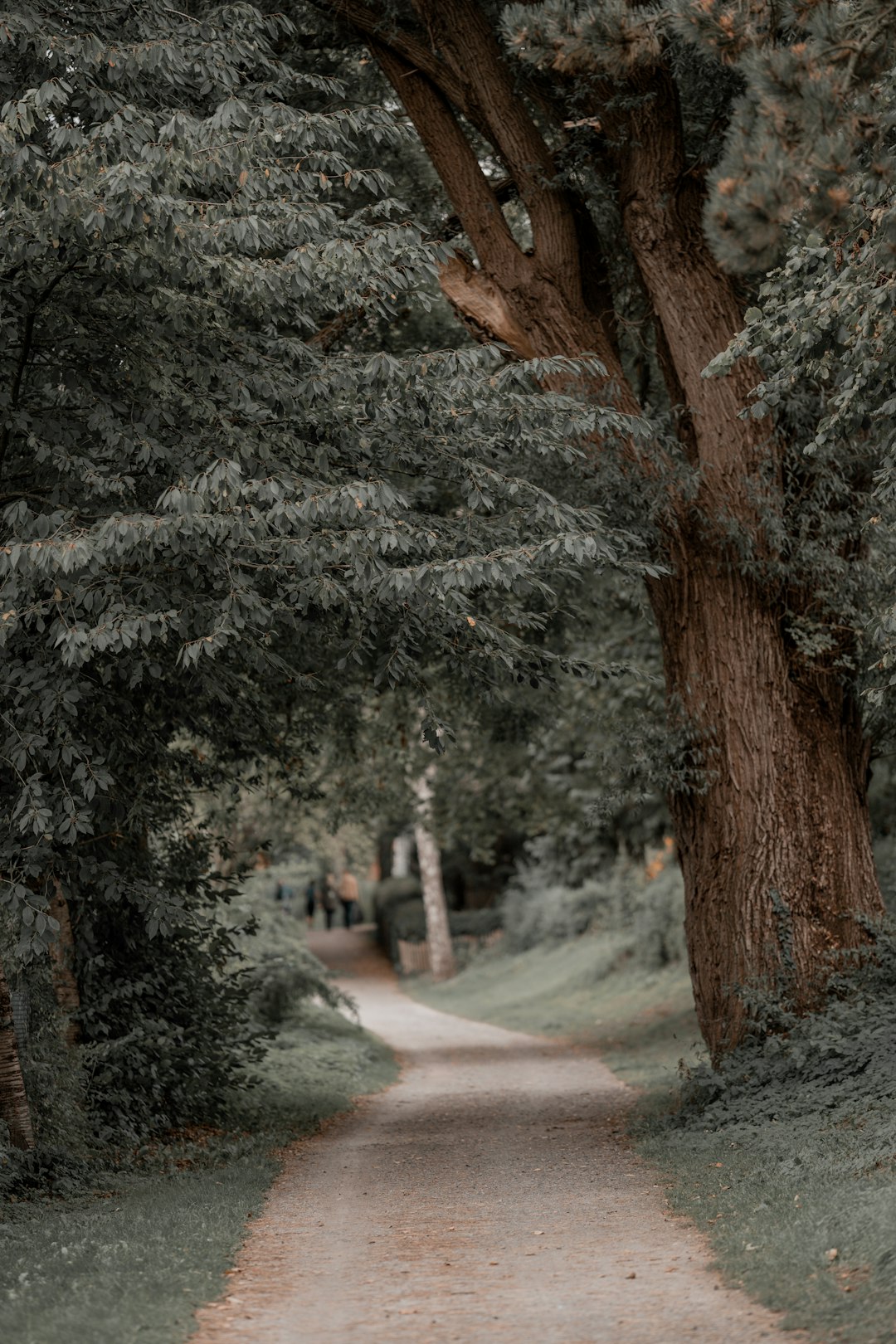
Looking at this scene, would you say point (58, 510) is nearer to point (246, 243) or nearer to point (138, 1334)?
point (246, 243)

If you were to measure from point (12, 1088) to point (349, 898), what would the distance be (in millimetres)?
46846

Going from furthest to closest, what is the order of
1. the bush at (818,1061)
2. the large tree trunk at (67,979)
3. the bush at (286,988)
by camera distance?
1. the bush at (286,988)
2. the large tree trunk at (67,979)
3. the bush at (818,1061)

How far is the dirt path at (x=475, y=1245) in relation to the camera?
5.68 metres

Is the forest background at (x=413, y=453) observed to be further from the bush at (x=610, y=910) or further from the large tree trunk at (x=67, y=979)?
the bush at (x=610, y=910)

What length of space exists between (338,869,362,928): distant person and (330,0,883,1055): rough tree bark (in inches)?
1483

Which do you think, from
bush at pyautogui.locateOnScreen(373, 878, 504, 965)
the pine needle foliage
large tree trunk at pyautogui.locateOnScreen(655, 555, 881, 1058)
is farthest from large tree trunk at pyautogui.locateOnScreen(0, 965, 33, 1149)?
bush at pyautogui.locateOnScreen(373, 878, 504, 965)

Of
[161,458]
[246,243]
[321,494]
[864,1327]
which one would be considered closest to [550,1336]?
[864,1327]

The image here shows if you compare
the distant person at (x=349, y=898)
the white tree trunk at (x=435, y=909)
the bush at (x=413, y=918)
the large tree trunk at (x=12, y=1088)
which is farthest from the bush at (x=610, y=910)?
the large tree trunk at (x=12, y=1088)

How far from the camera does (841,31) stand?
20.7ft

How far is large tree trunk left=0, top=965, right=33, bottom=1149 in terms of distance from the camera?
9258mm

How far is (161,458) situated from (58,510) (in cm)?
72

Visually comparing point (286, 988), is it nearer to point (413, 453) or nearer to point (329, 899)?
point (413, 453)

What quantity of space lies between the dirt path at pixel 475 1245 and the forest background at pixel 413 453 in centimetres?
179

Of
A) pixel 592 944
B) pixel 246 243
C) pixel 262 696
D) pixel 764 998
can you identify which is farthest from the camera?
pixel 592 944
